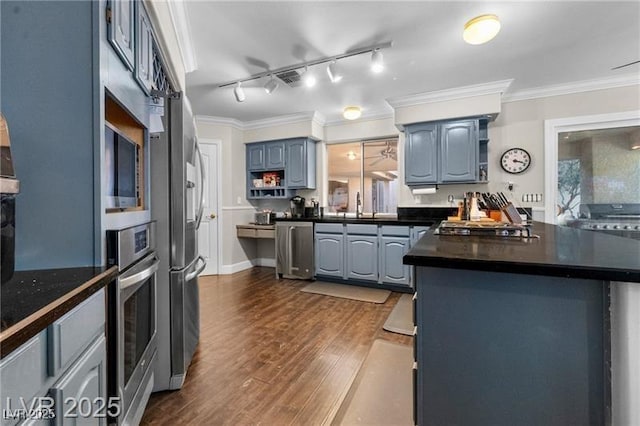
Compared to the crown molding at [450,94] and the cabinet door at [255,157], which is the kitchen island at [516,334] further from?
the cabinet door at [255,157]

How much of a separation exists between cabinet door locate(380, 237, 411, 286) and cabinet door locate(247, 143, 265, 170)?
2423 millimetres

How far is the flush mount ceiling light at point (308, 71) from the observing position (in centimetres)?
244

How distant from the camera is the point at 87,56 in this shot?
95cm

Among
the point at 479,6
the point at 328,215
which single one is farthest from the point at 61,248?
the point at 328,215

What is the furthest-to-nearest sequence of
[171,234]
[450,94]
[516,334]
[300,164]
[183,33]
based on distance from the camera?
[300,164], [450,94], [183,33], [171,234], [516,334]

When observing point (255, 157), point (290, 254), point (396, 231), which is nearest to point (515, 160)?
point (396, 231)

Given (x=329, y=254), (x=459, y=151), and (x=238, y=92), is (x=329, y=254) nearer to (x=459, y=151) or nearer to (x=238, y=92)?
(x=459, y=151)

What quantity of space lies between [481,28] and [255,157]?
3615 mm

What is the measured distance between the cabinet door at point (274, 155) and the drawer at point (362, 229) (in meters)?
1.60

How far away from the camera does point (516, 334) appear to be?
37.6 inches

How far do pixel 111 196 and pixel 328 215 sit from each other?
3.80 metres

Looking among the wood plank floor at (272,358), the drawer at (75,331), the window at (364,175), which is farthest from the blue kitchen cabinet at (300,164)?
the drawer at (75,331)

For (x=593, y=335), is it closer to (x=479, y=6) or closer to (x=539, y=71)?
(x=479, y=6)

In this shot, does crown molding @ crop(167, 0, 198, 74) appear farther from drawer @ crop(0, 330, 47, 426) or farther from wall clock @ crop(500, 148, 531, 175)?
wall clock @ crop(500, 148, 531, 175)
